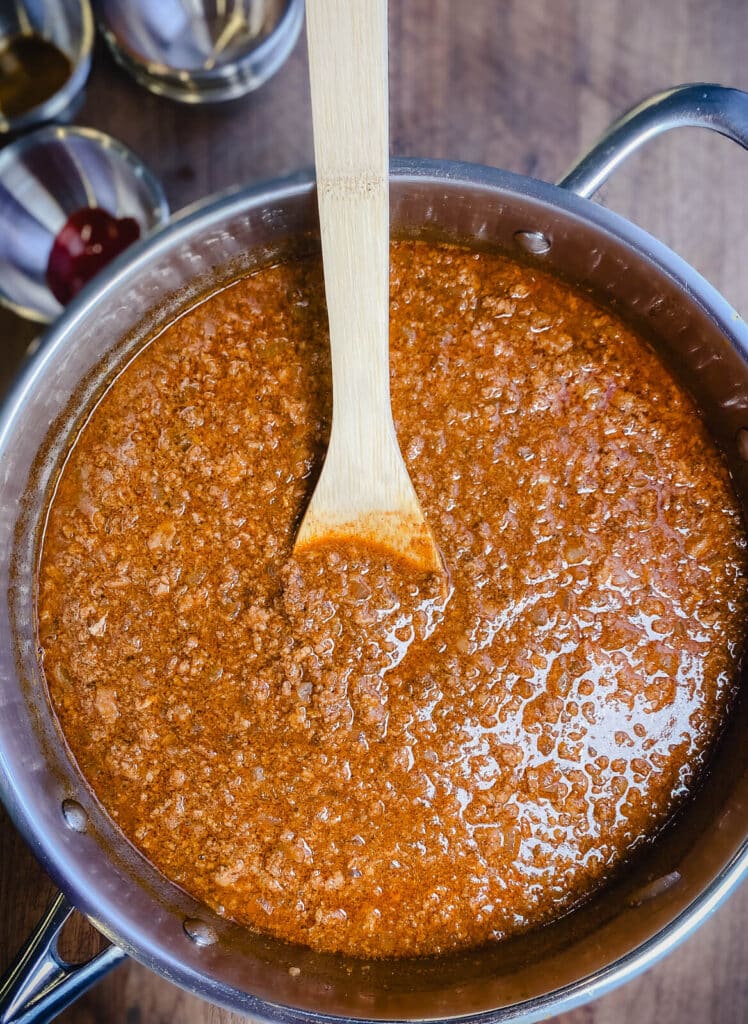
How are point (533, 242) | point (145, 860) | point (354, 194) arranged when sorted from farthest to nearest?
point (145, 860)
point (533, 242)
point (354, 194)

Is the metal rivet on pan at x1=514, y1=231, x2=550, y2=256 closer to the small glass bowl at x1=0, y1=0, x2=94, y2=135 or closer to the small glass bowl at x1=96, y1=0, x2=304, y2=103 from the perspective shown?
the small glass bowl at x1=96, y1=0, x2=304, y2=103

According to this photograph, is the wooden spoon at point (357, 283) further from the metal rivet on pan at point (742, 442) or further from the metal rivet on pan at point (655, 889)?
the metal rivet on pan at point (655, 889)

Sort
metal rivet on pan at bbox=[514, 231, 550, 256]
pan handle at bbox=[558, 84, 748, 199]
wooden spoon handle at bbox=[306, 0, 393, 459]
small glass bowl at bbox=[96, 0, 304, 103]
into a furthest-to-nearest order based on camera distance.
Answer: small glass bowl at bbox=[96, 0, 304, 103]
metal rivet on pan at bbox=[514, 231, 550, 256]
pan handle at bbox=[558, 84, 748, 199]
wooden spoon handle at bbox=[306, 0, 393, 459]

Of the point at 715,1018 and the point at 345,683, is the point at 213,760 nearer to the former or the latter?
the point at 345,683

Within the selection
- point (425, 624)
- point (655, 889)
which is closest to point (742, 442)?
point (425, 624)

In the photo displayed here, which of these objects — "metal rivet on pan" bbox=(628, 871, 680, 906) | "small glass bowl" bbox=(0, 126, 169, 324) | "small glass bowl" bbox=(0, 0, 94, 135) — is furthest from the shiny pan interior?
"small glass bowl" bbox=(0, 0, 94, 135)

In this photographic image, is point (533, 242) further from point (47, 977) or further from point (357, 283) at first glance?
point (47, 977)

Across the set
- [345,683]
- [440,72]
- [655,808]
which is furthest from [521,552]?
[440,72]
